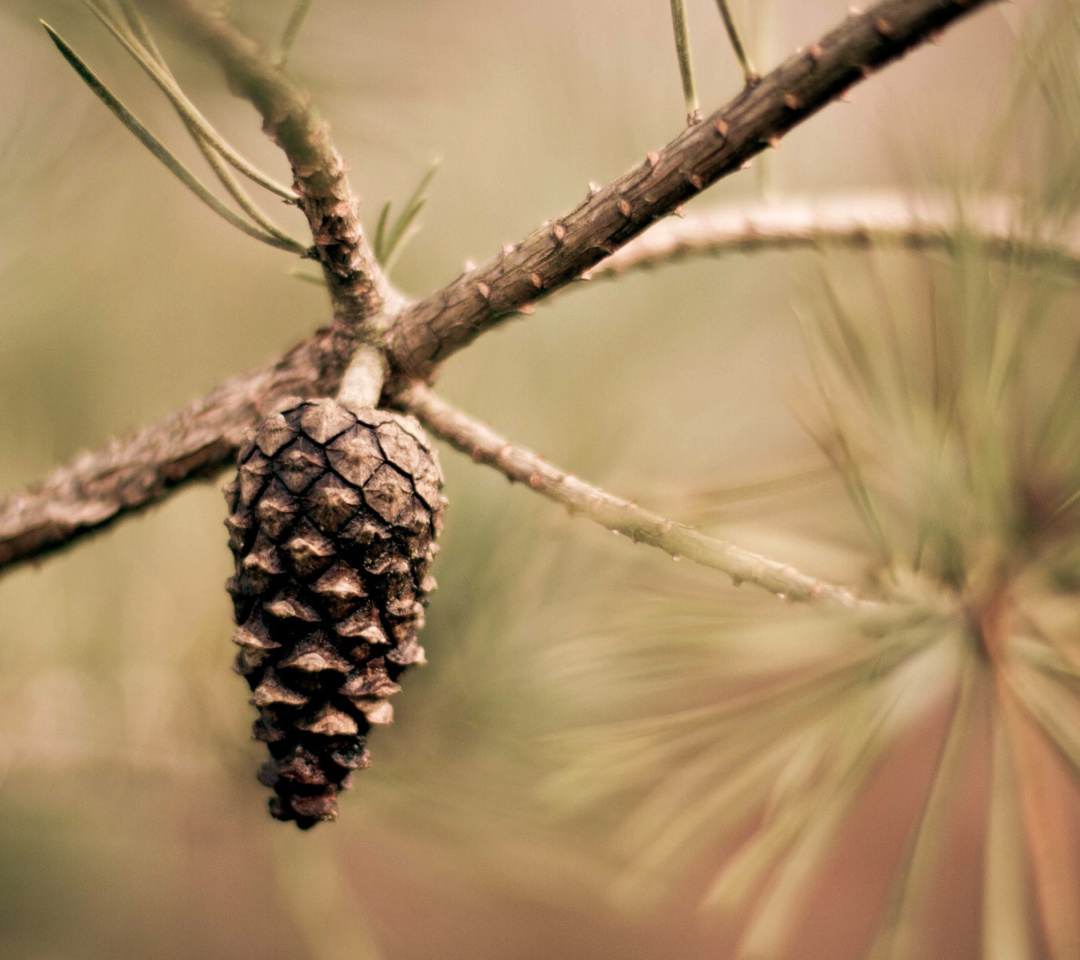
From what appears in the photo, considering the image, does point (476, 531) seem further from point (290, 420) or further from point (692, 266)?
point (692, 266)

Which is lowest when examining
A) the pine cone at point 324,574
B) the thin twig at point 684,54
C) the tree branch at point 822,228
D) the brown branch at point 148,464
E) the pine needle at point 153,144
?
the pine cone at point 324,574

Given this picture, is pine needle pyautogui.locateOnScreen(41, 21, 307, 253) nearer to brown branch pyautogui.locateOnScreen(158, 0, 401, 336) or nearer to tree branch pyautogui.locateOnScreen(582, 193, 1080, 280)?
brown branch pyautogui.locateOnScreen(158, 0, 401, 336)

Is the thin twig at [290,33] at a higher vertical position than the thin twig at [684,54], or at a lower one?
lower

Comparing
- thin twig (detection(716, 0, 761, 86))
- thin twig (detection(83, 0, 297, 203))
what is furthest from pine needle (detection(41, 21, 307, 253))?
thin twig (detection(716, 0, 761, 86))

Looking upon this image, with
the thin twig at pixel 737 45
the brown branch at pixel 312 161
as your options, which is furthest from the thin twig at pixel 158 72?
the thin twig at pixel 737 45

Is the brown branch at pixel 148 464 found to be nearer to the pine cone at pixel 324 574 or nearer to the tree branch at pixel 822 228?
the pine cone at pixel 324 574

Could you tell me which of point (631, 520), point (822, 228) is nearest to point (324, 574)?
point (631, 520)

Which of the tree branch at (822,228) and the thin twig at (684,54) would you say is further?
the tree branch at (822,228)
